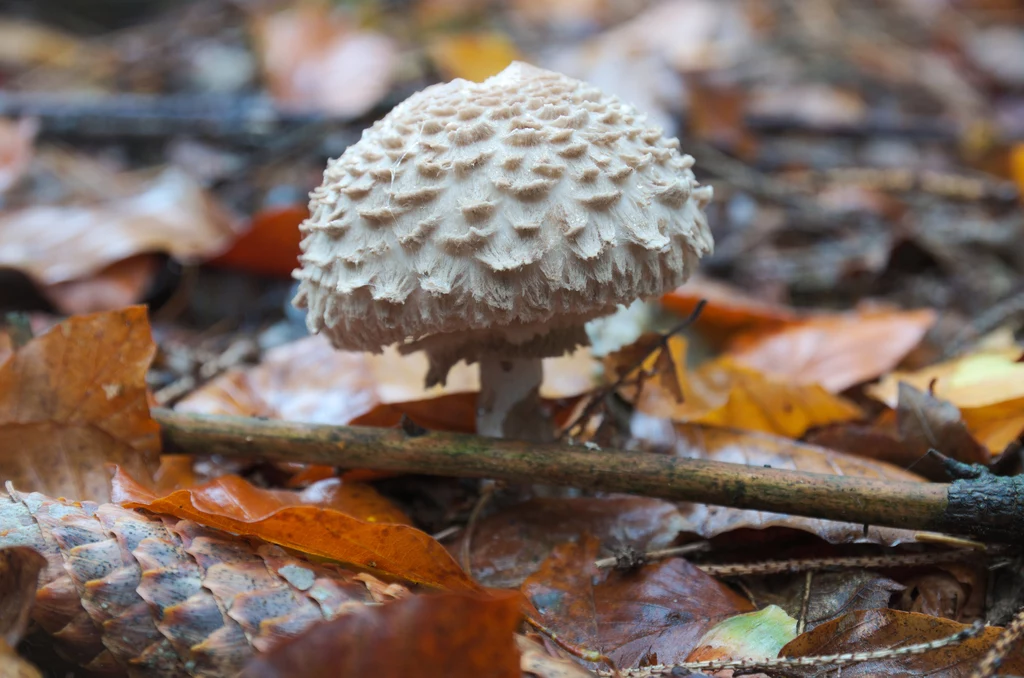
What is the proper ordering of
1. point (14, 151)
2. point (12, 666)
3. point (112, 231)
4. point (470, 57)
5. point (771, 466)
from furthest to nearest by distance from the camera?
point (470, 57) < point (14, 151) < point (112, 231) < point (771, 466) < point (12, 666)

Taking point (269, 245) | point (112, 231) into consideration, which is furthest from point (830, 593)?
point (112, 231)

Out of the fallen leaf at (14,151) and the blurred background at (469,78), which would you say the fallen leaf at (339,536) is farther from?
the fallen leaf at (14,151)

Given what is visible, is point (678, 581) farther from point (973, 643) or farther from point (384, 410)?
point (384, 410)

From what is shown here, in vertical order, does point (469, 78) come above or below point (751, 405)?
above

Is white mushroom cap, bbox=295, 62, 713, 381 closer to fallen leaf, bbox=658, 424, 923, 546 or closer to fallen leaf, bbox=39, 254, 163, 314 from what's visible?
fallen leaf, bbox=658, 424, 923, 546

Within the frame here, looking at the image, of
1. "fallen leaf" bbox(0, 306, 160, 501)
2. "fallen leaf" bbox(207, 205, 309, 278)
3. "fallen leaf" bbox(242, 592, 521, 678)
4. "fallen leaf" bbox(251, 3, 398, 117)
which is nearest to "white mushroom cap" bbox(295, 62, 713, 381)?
"fallen leaf" bbox(0, 306, 160, 501)

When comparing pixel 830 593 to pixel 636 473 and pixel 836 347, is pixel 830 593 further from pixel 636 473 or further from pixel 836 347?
pixel 836 347

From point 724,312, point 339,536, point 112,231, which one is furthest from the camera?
point 112,231
